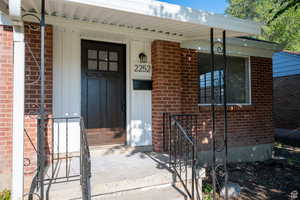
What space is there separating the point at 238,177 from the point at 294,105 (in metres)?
7.74

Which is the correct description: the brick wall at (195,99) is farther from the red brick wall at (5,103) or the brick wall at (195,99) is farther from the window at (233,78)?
the red brick wall at (5,103)

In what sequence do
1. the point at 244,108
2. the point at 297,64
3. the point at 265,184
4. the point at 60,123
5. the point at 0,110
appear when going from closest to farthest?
the point at 0,110 < the point at 60,123 < the point at 265,184 < the point at 244,108 < the point at 297,64

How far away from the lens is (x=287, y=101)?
1026 cm

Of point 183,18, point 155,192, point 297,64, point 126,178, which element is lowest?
point 155,192

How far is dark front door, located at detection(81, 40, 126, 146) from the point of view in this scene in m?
3.89

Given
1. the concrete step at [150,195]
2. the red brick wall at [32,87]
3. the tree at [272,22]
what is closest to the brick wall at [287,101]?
the tree at [272,22]

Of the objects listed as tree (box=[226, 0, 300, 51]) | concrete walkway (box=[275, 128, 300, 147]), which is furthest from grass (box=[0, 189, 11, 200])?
tree (box=[226, 0, 300, 51])

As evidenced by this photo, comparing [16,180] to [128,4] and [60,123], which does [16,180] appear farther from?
[128,4]

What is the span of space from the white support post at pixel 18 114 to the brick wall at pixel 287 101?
11284 mm

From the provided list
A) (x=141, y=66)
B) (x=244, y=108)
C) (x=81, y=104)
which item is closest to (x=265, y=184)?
(x=244, y=108)

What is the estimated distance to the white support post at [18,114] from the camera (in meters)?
2.37

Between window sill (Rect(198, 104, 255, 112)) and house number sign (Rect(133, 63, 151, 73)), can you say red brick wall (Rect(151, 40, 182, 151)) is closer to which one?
house number sign (Rect(133, 63, 151, 73))

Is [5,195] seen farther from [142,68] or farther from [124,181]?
[142,68]

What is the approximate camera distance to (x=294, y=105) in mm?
9906
